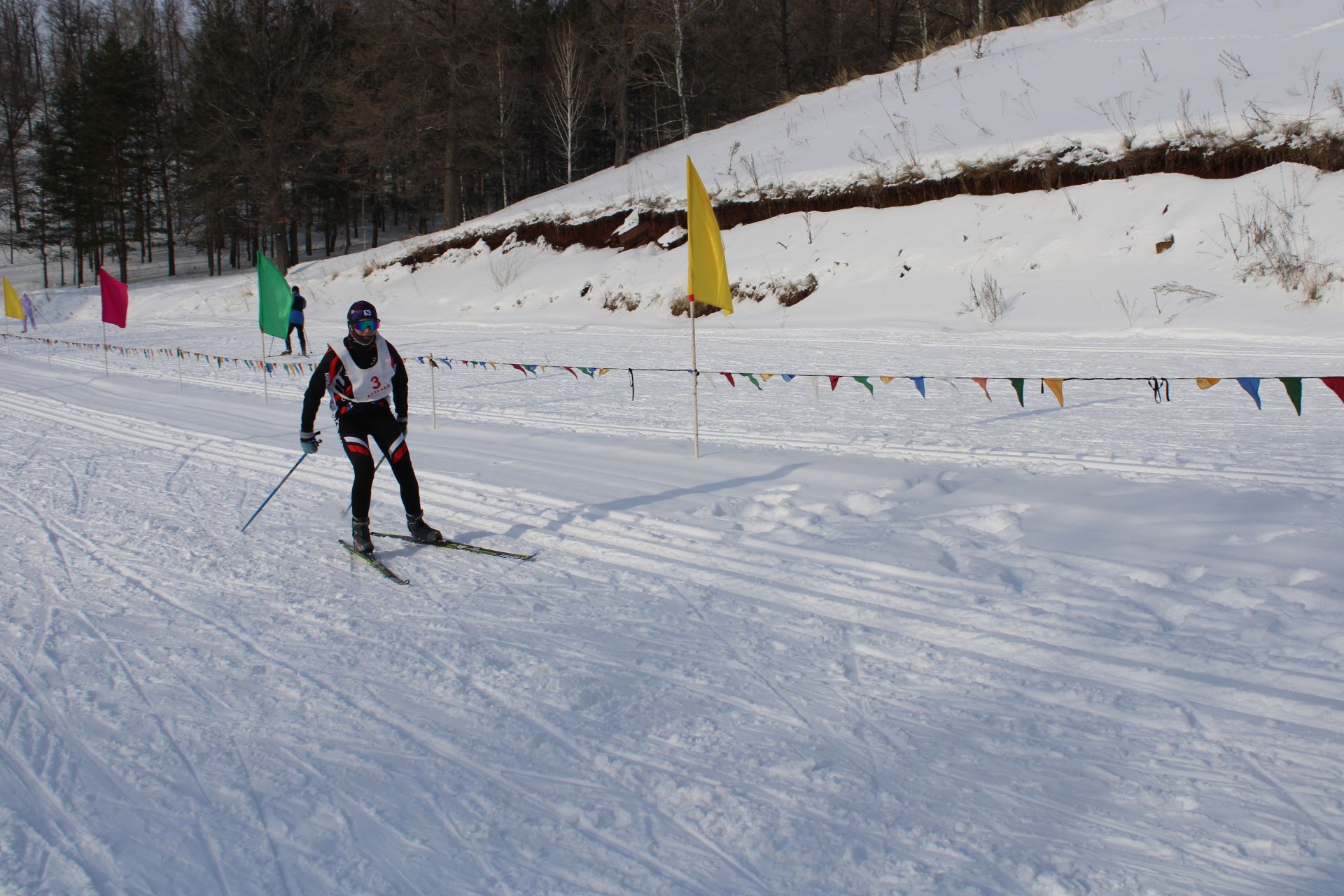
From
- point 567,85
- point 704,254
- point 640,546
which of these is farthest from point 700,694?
point 567,85

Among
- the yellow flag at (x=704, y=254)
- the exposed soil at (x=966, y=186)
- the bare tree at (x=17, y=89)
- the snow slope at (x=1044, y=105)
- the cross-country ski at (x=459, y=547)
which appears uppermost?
the bare tree at (x=17, y=89)

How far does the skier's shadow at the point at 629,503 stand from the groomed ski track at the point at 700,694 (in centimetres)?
4

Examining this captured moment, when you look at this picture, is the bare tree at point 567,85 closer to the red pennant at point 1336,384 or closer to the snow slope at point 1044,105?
the snow slope at point 1044,105

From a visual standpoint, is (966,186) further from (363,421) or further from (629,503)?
(363,421)

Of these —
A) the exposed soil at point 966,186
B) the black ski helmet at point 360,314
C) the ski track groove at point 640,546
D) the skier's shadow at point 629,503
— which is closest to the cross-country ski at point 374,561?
the skier's shadow at point 629,503

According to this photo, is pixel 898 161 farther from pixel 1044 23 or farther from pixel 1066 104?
pixel 1044 23

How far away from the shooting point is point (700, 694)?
12.6ft

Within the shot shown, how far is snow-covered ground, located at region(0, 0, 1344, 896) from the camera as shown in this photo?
2812 millimetres

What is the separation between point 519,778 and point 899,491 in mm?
4232

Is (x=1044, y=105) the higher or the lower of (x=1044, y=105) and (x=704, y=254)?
the higher

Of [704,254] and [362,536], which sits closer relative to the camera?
[362,536]

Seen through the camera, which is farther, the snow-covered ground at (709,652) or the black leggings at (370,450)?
the black leggings at (370,450)

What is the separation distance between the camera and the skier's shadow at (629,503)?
632cm

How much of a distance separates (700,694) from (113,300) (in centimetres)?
1695
